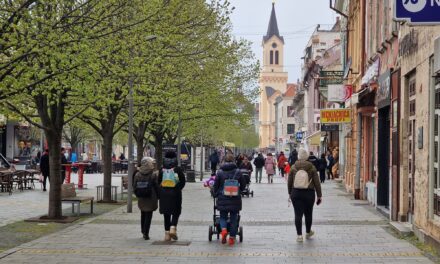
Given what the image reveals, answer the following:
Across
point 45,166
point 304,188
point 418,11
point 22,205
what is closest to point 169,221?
point 304,188

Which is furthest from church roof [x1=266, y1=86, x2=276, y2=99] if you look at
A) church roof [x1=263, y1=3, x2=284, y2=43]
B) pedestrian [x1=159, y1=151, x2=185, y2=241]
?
pedestrian [x1=159, y1=151, x2=185, y2=241]

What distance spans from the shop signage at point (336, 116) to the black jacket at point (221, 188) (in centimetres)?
1418

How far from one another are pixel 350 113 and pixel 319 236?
13.9m

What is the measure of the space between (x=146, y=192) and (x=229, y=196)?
1.61 m

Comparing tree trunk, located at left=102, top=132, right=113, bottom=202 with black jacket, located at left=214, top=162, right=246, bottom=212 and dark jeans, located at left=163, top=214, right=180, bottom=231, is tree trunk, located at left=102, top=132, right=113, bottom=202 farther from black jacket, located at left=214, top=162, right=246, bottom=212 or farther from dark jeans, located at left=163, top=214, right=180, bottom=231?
black jacket, located at left=214, top=162, right=246, bottom=212

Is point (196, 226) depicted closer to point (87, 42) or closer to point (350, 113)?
point (87, 42)

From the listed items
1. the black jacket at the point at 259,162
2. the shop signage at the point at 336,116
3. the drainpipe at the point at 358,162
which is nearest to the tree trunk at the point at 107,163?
the drainpipe at the point at 358,162

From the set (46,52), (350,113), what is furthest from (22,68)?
(350,113)

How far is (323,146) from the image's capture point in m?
57.9

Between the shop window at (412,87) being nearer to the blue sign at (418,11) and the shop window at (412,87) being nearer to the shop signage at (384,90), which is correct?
the shop signage at (384,90)

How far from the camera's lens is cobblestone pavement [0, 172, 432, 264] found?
1146cm

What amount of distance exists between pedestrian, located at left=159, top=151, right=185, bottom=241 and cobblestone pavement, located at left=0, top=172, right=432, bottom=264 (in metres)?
0.47

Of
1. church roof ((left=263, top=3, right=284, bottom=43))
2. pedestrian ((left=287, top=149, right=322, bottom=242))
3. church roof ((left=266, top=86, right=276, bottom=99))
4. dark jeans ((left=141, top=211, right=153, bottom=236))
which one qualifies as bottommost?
dark jeans ((left=141, top=211, right=153, bottom=236))

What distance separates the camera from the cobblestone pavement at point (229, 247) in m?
11.5
